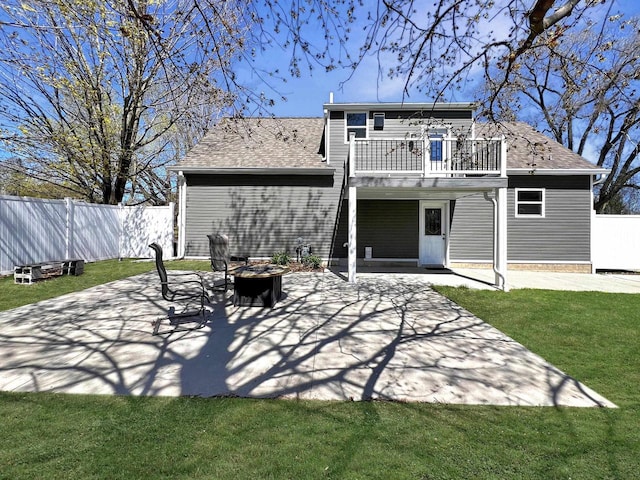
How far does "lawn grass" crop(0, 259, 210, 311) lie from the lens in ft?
21.8

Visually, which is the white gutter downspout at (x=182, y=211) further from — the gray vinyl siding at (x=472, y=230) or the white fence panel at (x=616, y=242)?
the white fence panel at (x=616, y=242)

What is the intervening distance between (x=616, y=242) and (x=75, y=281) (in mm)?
17643

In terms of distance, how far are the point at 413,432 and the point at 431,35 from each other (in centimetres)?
441

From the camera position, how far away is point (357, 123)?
1250 centimetres

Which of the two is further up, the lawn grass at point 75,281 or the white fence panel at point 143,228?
the white fence panel at point 143,228

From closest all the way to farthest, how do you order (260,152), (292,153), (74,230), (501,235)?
1. (501,235)
2. (74,230)
3. (292,153)
4. (260,152)

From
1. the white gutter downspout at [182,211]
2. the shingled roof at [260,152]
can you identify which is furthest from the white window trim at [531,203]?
the white gutter downspout at [182,211]

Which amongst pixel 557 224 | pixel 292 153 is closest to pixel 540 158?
pixel 557 224

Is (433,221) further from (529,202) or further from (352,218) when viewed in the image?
(352,218)

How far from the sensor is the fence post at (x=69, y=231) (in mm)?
10539

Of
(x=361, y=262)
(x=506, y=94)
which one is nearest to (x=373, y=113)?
(x=361, y=262)

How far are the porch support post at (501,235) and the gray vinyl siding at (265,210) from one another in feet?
18.3

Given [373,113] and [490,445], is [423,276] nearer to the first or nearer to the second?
[373,113]

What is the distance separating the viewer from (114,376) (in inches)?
133
